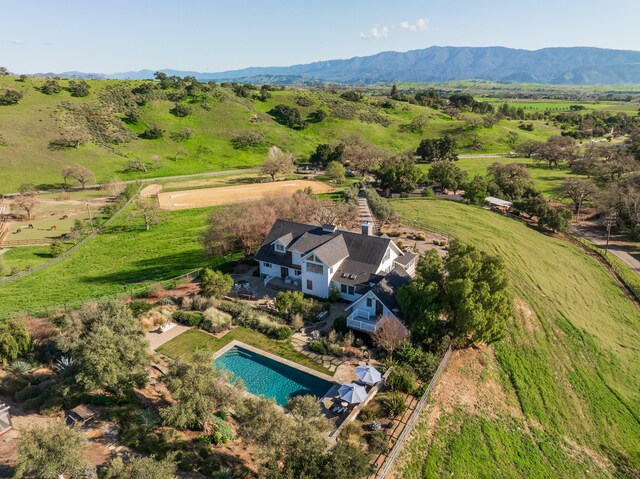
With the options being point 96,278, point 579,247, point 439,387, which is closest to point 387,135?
point 579,247

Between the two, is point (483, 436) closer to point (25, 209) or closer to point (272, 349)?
point (272, 349)

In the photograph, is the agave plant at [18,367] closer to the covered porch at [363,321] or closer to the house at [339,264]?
the house at [339,264]

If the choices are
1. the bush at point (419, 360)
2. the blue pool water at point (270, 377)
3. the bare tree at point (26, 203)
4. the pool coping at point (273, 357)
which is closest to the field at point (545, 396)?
the bush at point (419, 360)

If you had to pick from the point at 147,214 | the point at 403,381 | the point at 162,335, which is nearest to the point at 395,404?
the point at 403,381

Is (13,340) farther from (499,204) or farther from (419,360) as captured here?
(499,204)

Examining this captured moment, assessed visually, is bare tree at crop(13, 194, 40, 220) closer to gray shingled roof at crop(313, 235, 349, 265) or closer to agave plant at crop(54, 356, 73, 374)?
agave plant at crop(54, 356, 73, 374)

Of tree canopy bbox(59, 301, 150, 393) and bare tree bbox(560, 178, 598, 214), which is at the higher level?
tree canopy bbox(59, 301, 150, 393)

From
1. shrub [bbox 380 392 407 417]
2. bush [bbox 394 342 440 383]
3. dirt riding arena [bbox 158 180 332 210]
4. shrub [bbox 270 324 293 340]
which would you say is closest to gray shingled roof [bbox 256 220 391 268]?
shrub [bbox 270 324 293 340]
